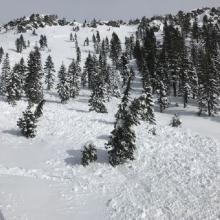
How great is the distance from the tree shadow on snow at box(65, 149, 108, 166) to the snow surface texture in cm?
6

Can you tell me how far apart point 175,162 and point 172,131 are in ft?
25.4

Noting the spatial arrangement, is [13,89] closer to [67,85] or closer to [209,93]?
[67,85]

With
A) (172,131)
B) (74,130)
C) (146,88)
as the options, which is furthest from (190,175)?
(146,88)

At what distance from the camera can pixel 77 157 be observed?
2923 cm

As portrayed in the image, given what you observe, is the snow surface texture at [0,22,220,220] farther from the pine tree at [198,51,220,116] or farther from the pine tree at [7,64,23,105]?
the pine tree at [198,51,220,116]

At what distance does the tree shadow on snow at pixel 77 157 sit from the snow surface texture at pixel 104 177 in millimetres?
58

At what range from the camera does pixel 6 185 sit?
77.7 ft

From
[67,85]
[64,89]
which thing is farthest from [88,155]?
[67,85]

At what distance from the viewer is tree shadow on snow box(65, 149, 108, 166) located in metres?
28.1

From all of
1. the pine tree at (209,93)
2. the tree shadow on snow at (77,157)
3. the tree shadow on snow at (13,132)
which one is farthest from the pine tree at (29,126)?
the pine tree at (209,93)

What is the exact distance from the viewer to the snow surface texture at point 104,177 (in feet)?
66.8

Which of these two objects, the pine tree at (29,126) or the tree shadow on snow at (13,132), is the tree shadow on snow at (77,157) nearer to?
the pine tree at (29,126)

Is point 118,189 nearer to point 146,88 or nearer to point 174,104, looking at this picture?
point 146,88

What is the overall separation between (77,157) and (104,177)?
4.74 meters
